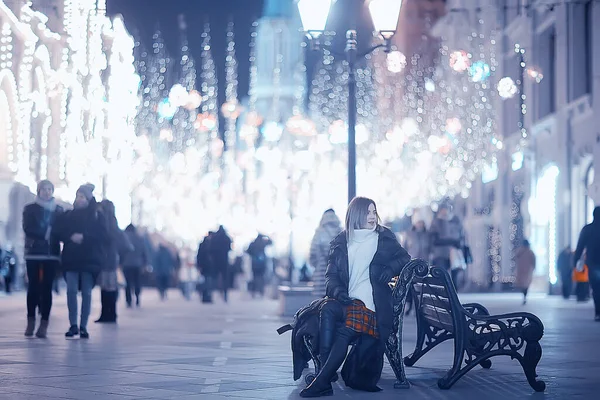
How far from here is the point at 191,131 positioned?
80000 millimetres

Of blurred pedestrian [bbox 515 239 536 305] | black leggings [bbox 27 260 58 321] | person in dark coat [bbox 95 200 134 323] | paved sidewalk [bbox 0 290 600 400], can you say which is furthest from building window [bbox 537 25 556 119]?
black leggings [bbox 27 260 58 321]

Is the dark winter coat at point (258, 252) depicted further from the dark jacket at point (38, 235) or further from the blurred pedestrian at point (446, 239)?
the dark jacket at point (38, 235)

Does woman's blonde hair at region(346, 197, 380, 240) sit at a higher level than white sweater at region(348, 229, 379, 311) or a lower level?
higher

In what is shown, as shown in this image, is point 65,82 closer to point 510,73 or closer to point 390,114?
point 510,73

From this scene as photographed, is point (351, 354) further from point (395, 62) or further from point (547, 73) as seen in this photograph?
point (547, 73)

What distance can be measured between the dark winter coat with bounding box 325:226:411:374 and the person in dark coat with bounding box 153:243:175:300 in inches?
1079

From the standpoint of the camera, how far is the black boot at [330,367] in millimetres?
9797

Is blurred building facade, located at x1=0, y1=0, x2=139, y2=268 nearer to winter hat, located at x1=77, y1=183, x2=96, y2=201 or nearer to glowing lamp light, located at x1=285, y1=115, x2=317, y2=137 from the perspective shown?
glowing lamp light, located at x1=285, y1=115, x2=317, y2=137

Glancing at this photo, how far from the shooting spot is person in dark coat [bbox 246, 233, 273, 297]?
40.3m

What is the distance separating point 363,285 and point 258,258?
30.7 m

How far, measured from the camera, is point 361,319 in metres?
10.3

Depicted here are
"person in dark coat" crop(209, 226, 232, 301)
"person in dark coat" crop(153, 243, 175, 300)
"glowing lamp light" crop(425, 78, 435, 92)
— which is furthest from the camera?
"glowing lamp light" crop(425, 78, 435, 92)

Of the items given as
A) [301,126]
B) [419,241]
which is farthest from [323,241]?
[301,126]

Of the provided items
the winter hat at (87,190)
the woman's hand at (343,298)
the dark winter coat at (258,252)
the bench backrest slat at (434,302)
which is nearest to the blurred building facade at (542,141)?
the dark winter coat at (258,252)
